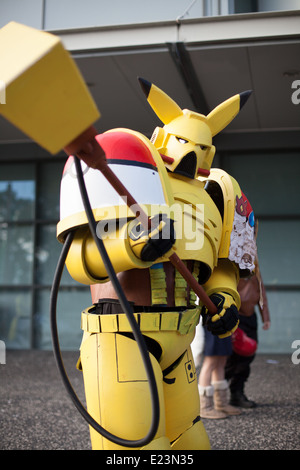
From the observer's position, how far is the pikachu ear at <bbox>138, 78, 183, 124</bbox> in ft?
6.86

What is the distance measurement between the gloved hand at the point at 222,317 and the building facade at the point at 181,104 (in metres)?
3.58

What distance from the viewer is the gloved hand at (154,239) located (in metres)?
1.63

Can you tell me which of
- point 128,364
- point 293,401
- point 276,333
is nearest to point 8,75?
point 128,364

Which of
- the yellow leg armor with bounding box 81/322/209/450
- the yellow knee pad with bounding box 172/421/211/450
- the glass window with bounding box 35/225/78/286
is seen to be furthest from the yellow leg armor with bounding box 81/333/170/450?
the glass window with bounding box 35/225/78/286

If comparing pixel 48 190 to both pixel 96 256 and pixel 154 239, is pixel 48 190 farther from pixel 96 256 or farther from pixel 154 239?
pixel 154 239

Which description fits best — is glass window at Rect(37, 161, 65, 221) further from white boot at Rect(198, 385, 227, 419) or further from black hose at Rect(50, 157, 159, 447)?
black hose at Rect(50, 157, 159, 447)

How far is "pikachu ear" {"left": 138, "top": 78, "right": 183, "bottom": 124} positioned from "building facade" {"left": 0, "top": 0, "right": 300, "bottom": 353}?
3.11 metres

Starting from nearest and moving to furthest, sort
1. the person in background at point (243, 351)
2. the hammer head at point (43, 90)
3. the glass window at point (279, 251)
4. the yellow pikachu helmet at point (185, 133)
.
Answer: the hammer head at point (43, 90) < the yellow pikachu helmet at point (185, 133) < the person in background at point (243, 351) < the glass window at point (279, 251)

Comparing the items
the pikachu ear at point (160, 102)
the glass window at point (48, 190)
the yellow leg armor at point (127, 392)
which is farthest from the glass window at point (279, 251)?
the yellow leg armor at point (127, 392)

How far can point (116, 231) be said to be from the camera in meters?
1.75

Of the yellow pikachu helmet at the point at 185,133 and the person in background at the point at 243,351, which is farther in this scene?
the person in background at the point at 243,351

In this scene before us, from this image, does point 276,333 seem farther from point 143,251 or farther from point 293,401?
point 143,251

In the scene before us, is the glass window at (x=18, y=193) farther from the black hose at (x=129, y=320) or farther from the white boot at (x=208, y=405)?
the black hose at (x=129, y=320)
